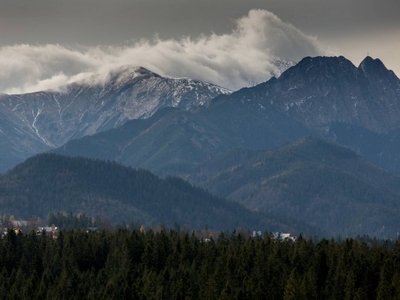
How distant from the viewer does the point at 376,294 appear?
19488cm

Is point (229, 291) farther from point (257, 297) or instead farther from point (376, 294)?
point (376, 294)

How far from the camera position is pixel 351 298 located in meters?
193

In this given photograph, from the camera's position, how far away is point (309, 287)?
195375 mm

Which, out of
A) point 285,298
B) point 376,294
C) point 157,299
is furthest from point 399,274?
point 157,299

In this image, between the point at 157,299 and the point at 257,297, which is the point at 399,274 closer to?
the point at 257,297

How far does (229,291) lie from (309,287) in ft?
37.4

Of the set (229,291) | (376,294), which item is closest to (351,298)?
(376,294)

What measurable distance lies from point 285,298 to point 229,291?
11475 millimetres

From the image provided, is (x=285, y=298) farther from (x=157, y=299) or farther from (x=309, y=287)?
(x=157, y=299)

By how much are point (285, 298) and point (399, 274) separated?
55.9ft

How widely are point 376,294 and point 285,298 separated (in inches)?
541

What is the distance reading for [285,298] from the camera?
623 feet

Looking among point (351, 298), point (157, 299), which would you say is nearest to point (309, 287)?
point (351, 298)

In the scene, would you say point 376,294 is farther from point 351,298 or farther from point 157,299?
point 157,299
